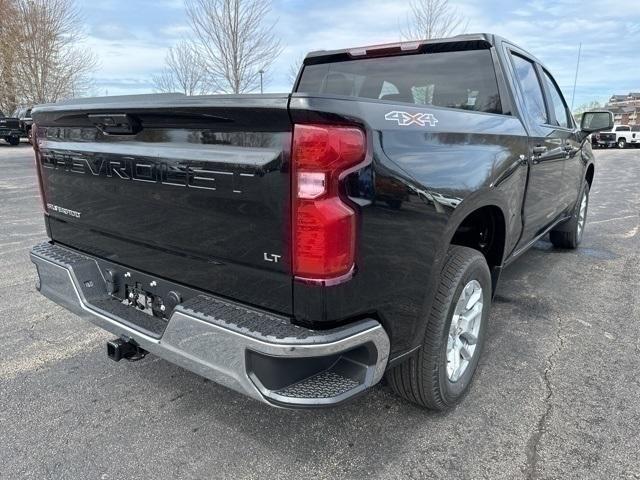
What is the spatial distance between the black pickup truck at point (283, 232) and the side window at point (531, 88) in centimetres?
72

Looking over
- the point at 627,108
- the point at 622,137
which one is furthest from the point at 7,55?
the point at 627,108

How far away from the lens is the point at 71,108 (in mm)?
2467

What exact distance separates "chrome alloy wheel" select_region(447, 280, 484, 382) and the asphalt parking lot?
237mm

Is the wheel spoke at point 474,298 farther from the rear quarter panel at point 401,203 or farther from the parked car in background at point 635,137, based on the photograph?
the parked car in background at point 635,137

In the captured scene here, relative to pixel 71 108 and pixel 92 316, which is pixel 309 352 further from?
pixel 71 108

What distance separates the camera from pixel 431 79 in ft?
11.1

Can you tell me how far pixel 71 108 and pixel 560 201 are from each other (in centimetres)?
400

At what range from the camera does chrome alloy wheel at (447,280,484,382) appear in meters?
2.58

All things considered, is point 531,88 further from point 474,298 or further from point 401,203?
point 401,203

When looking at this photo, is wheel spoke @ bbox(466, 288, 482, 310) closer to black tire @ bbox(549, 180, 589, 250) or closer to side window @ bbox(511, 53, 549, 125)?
side window @ bbox(511, 53, 549, 125)

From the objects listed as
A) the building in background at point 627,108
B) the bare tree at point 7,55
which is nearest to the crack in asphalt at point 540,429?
the bare tree at point 7,55

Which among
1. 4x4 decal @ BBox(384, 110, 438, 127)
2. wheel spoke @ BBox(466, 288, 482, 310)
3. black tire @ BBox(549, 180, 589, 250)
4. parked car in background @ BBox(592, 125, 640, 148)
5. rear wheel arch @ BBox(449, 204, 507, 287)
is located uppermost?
4x4 decal @ BBox(384, 110, 438, 127)

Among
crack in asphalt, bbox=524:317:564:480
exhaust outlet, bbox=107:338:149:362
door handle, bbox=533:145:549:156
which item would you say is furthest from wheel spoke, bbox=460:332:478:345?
exhaust outlet, bbox=107:338:149:362

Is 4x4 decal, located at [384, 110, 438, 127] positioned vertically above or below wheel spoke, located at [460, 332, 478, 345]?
above
